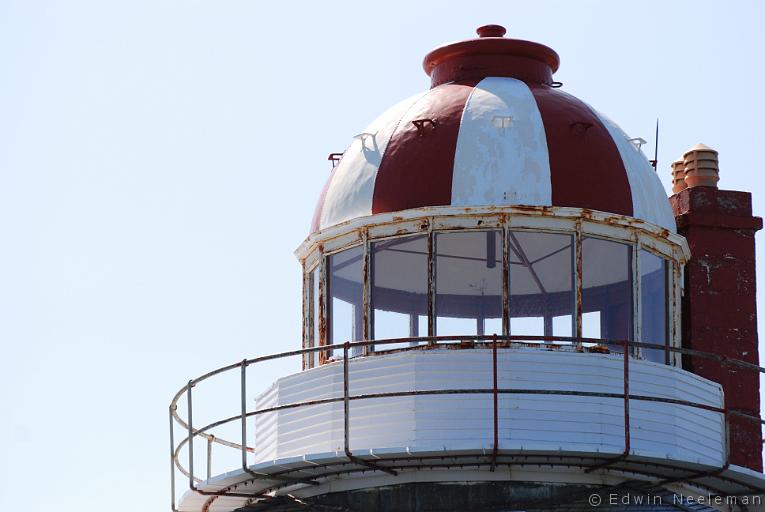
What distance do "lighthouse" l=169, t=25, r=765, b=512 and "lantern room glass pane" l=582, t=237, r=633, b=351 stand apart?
0.09 feet

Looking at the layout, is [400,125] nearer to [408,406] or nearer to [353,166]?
[353,166]

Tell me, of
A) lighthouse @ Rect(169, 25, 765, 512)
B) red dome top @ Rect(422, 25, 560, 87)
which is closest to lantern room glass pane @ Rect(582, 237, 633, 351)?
lighthouse @ Rect(169, 25, 765, 512)

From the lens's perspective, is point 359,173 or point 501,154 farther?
point 359,173

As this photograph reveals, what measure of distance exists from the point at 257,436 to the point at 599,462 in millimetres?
4598

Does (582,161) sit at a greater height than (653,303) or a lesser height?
greater

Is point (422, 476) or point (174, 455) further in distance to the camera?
point (174, 455)

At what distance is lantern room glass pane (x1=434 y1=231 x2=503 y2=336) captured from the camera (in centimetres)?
2455

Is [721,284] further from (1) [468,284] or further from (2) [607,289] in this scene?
(1) [468,284]

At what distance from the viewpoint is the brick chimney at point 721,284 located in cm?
2736

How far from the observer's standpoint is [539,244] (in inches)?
975

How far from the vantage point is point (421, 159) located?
24422 mm

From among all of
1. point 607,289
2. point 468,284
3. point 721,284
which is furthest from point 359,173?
point 721,284

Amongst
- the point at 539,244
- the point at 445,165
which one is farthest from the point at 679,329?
the point at 445,165

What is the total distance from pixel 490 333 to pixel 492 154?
2.29m
